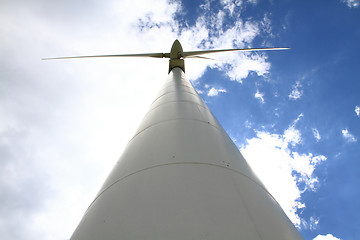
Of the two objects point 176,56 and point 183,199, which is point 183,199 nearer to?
point 183,199

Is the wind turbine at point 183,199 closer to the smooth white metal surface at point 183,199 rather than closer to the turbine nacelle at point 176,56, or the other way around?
the smooth white metal surface at point 183,199

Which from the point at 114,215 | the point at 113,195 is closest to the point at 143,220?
the point at 114,215

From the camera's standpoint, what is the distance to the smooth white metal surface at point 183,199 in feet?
7.27

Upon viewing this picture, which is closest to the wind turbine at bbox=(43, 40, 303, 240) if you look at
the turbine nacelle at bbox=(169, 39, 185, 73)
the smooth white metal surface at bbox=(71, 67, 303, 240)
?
the smooth white metal surface at bbox=(71, 67, 303, 240)

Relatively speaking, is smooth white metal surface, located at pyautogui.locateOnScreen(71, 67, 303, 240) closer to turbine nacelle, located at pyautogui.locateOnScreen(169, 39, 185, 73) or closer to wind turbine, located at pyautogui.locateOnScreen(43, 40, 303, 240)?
wind turbine, located at pyautogui.locateOnScreen(43, 40, 303, 240)

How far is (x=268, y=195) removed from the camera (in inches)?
122

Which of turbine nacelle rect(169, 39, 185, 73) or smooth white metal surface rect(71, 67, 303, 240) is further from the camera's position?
turbine nacelle rect(169, 39, 185, 73)

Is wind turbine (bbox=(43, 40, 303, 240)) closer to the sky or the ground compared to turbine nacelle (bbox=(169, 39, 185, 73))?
closer to the ground

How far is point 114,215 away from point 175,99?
12.6 ft

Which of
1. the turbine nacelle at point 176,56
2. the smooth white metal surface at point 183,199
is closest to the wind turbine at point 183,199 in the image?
the smooth white metal surface at point 183,199

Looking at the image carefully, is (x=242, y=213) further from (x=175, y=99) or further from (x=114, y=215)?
(x=175, y=99)

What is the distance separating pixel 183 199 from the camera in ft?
8.21

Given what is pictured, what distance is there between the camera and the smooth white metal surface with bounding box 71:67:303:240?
2217 millimetres

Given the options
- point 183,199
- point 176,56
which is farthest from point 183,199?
point 176,56
